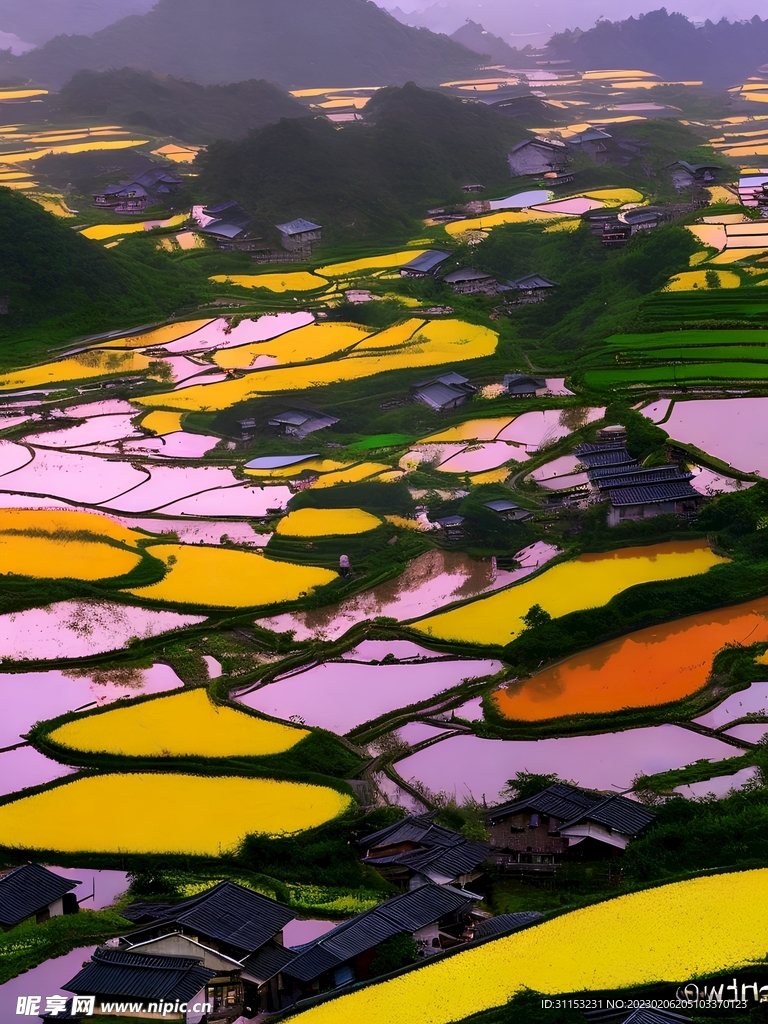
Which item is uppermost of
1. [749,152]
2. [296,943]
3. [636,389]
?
[749,152]

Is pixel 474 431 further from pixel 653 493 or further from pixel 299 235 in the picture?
pixel 299 235

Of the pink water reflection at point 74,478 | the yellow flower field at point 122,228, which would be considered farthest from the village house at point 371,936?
the yellow flower field at point 122,228

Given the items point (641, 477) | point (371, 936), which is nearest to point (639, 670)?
point (641, 477)

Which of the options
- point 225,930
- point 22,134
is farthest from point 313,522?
point 22,134

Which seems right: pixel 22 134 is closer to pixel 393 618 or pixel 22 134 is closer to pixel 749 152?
pixel 749 152

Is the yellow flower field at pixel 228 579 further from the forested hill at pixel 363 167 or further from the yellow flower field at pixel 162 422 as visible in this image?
the forested hill at pixel 363 167

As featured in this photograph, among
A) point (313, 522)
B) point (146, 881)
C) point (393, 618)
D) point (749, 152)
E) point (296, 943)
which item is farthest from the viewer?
point (749, 152)
